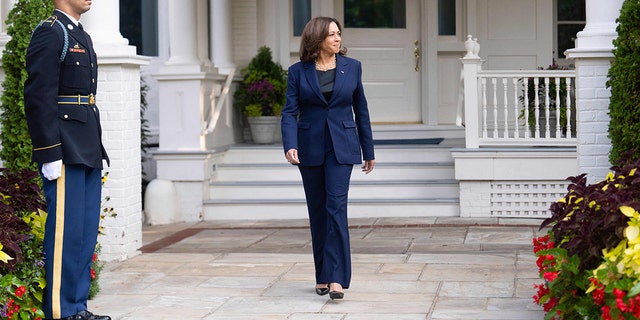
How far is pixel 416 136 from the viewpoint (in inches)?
512

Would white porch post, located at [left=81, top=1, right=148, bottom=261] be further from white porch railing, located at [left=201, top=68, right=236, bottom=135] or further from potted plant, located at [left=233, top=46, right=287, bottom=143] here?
potted plant, located at [left=233, top=46, right=287, bottom=143]

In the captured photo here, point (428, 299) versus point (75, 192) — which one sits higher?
point (75, 192)

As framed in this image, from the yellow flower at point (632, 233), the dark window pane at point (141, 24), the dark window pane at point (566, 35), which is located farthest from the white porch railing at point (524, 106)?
the yellow flower at point (632, 233)

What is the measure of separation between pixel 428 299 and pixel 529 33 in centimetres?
694

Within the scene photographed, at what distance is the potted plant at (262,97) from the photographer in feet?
40.9

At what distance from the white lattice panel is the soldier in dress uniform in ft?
Result: 18.4

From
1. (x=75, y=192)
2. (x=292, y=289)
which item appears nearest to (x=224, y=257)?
(x=292, y=289)

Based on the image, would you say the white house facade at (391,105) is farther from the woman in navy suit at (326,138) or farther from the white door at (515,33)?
the woman in navy suit at (326,138)

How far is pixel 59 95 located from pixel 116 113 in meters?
2.54

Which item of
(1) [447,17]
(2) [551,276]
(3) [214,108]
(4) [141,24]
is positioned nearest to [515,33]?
(1) [447,17]

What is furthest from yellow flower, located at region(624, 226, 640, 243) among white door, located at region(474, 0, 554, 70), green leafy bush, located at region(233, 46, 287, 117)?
white door, located at region(474, 0, 554, 70)

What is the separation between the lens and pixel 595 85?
26.4ft

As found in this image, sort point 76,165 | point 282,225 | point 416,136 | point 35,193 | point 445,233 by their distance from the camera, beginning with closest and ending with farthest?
point 76,165, point 35,193, point 445,233, point 282,225, point 416,136

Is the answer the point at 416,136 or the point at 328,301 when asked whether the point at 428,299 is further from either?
the point at 416,136
